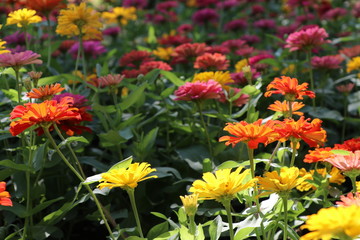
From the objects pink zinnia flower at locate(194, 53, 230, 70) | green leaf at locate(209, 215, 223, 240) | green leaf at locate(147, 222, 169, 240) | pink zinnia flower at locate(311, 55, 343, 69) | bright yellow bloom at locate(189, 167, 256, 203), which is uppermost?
bright yellow bloom at locate(189, 167, 256, 203)

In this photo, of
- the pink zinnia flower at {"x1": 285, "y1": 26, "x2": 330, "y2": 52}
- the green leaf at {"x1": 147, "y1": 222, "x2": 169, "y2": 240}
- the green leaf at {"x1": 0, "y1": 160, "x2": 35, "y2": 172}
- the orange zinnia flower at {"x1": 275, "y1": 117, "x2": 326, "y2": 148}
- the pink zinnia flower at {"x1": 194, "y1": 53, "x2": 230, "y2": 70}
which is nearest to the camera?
the orange zinnia flower at {"x1": 275, "y1": 117, "x2": 326, "y2": 148}

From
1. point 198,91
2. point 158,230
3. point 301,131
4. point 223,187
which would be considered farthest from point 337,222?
point 198,91

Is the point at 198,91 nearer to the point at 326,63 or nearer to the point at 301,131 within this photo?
the point at 301,131

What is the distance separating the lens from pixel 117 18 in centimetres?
269

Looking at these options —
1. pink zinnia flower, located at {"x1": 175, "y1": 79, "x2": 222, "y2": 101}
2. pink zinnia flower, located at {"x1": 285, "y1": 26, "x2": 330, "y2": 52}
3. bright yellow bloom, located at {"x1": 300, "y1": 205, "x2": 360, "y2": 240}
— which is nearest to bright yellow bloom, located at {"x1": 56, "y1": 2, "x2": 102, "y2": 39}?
pink zinnia flower, located at {"x1": 175, "y1": 79, "x2": 222, "y2": 101}

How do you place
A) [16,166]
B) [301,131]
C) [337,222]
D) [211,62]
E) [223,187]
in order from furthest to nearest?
[211,62], [16,166], [301,131], [223,187], [337,222]

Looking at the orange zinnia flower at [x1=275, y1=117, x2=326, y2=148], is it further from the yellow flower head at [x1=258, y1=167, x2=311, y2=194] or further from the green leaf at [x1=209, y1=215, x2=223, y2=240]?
the green leaf at [x1=209, y1=215, x2=223, y2=240]

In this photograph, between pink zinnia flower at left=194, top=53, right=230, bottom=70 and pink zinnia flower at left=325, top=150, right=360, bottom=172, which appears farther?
pink zinnia flower at left=194, top=53, right=230, bottom=70

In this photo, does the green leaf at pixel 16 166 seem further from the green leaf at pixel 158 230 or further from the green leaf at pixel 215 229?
the green leaf at pixel 215 229

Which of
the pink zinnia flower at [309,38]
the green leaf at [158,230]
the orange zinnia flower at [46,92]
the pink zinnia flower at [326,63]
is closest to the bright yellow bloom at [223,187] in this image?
the green leaf at [158,230]

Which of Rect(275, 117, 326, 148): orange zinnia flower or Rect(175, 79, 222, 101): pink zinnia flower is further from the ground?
Rect(275, 117, 326, 148): orange zinnia flower

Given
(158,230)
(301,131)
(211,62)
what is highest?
(301,131)

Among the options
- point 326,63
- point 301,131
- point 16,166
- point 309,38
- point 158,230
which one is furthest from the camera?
point 326,63

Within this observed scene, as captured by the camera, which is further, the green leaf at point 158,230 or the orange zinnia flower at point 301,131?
the green leaf at point 158,230
